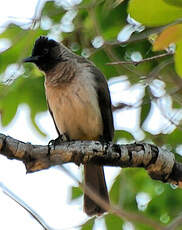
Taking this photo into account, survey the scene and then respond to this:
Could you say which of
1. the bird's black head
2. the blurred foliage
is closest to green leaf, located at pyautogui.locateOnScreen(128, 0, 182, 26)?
Result: the blurred foliage

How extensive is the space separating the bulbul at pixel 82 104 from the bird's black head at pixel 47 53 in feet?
0.47

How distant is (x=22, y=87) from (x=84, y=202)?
3.11 ft

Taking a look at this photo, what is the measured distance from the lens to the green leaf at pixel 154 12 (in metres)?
1.90

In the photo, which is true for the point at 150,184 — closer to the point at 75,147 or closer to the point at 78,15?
the point at 75,147

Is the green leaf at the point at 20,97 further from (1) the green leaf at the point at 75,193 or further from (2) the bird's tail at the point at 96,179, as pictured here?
(2) the bird's tail at the point at 96,179

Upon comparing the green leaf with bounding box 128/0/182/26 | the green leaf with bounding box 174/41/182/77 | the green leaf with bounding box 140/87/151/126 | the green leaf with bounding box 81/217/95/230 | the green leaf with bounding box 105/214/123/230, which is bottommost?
the green leaf with bounding box 105/214/123/230

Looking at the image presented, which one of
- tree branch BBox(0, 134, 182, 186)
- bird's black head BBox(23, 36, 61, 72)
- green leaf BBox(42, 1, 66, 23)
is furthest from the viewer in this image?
bird's black head BBox(23, 36, 61, 72)

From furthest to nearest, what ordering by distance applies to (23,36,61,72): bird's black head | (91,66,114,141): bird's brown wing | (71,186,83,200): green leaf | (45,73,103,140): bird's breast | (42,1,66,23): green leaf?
1. (23,36,61,72): bird's black head
2. (91,66,114,141): bird's brown wing
3. (45,73,103,140): bird's breast
4. (71,186,83,200): green leaf
5. (42,1,66,23): green leaf

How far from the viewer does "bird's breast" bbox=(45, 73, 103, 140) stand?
159 inches

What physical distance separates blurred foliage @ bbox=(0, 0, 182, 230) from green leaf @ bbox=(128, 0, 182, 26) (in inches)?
33.4

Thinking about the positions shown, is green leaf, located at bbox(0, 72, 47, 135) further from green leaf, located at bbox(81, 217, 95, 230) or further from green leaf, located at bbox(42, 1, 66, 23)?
green leaf, located at bbox(81, 217, 95, 230)

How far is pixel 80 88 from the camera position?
4070 millimetres

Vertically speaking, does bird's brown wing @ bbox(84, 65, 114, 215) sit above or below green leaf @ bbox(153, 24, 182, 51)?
below

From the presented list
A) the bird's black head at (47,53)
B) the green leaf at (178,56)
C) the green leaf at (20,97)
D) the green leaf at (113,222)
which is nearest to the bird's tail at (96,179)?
the green leaf at (20,97)
